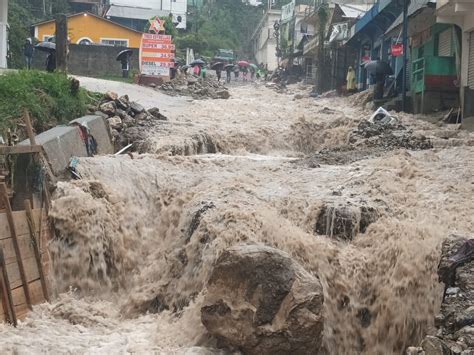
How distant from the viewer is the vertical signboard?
24.0 meters

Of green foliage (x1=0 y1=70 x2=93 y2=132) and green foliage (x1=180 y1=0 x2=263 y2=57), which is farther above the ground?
green foliage (x1=180 y1=0 x2=263 y2=57)

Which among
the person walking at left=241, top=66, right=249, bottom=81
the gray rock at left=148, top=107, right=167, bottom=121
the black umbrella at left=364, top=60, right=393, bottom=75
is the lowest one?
the gray rock at left=148, top=107, right=167, bottom=121

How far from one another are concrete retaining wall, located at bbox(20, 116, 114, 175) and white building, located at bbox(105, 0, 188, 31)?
35.1m

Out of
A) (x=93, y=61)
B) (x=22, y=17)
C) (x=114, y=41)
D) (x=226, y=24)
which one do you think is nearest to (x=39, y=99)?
(x=93, y=61)

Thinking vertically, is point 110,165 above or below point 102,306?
above

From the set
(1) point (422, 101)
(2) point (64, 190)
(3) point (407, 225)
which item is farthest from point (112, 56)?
(3) point (407, 225)

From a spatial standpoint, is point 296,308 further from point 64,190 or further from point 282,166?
point 282,166

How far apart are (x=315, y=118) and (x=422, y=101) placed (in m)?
2.73

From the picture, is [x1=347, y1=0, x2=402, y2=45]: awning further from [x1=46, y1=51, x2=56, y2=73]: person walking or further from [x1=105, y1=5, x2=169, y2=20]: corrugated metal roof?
[x1=105, y1=5, x2=169, y2=20]: corrugated metal roof

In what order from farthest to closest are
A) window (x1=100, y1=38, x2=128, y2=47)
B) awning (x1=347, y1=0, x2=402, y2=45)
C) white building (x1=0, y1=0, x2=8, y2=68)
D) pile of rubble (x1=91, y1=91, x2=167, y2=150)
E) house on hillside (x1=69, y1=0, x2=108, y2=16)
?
house on hillside (x1=69, y1=0, x2=108, y2=16) < window (x1=100, y1=38, x2=128, y2=47) < awning (x1=347, y1=0, x2=402, y2=45) < white building (x1=0, y1=0, x2=8, y2=68) < pile of rubble (x1=91, y1=91, x2=167, y2=150)

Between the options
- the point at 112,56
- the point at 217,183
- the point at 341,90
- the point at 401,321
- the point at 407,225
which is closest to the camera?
the point at 401,321

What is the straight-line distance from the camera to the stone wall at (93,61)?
86.0 feet

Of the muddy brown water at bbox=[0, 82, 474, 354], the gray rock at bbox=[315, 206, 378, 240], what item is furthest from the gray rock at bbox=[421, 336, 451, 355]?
the gray rock at bbox=[315, 206, 378, 240]

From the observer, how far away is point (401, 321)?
6.07 m
